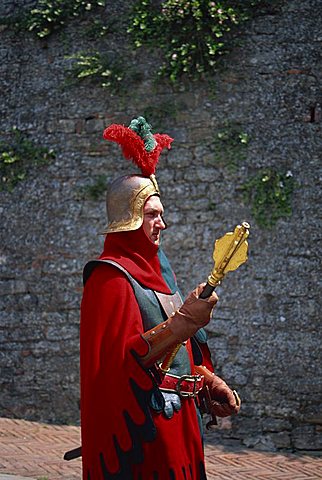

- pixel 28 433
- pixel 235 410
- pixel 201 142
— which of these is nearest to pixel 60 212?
pixel 201 142

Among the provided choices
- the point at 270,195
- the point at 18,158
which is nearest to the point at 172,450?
the point at 270,195

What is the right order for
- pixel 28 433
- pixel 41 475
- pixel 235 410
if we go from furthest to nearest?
pixel 28 433 → pixel 41 475 → pixel 235 410

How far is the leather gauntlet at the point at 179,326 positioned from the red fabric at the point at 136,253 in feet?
0.94

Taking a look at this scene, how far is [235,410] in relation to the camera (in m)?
3.70

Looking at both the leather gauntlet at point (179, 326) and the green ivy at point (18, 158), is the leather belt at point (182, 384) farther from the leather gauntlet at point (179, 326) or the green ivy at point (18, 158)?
the green ivy at point (18, 158)

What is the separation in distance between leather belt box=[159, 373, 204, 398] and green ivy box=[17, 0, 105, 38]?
490cm

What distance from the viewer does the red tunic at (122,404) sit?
3178 millimetres

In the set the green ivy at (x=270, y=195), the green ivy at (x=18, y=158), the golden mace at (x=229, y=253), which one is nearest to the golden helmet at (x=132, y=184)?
the golden mace at (x=229, y=253)

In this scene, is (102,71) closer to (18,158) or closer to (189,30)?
(189,30)

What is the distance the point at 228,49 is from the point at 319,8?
0.86 metres

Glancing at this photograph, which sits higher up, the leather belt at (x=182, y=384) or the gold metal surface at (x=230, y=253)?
the gold metal surface at (x=230, y=253)

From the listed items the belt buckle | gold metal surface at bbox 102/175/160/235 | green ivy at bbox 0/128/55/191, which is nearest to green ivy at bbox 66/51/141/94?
green ivy at bbox 0/128/55/191

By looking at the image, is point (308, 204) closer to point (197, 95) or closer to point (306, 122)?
point (306, 122)

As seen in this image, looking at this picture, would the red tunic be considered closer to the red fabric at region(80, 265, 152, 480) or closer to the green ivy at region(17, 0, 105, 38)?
the red fabric at region(80, 265, 152, 480)
